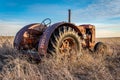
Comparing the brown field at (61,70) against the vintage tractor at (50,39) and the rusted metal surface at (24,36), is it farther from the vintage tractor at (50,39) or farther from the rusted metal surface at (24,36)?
the rusted metal surface at (24,36)

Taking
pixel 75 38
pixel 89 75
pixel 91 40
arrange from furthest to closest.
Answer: pixel 91 40 → pixel 75 38 → pixel 89 75

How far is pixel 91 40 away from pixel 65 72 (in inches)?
165

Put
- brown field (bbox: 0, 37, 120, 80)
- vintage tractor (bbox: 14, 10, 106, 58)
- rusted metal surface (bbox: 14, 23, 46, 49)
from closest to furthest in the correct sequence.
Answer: brown field (bbox: 0, 37, 120, 80) → vintage tractor (bbox: 14, 10, 106, 58) → rusted metal surface (bbox: 14, 23, 46, 49)

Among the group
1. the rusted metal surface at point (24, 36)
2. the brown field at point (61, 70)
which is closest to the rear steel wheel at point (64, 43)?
the brown field at point (61, 70)

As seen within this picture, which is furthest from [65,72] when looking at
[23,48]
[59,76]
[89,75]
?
[23,48]

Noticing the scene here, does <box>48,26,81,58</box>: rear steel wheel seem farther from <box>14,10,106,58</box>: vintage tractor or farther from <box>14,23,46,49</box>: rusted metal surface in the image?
<box>14,23,46,49</box>: rusted metal surface

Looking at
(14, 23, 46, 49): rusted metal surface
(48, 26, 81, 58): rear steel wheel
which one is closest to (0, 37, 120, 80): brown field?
(48, 26, 81, 58): rear steel wheel

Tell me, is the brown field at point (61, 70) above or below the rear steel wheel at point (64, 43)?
below

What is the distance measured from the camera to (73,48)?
6.34 m

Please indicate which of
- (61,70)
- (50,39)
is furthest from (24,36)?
(61,70)

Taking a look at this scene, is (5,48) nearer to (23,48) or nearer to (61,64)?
(23,48)

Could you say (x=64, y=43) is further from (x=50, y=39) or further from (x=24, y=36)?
(x=24, y=36)

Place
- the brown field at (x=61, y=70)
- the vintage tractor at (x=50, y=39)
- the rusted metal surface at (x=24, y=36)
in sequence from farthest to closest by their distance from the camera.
Answer: 1. the rusted metal surface at (x=24, y=36)
2. the vintage tractor at (x=50, y=39)
3. the brown field at (x=61, y=70)

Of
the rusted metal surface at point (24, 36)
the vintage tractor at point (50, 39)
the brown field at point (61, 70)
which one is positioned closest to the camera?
the brown field at point (61, 70)
